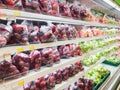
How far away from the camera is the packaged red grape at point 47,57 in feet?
6.64

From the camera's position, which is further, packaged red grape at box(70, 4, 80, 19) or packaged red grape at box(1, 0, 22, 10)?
packaged red grape at box(70, 4, 80, 19)

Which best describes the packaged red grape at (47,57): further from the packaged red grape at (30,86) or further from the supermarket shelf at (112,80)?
the supermarket shelf at (112,80)

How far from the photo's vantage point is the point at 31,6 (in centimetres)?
175

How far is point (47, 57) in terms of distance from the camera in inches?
82.4

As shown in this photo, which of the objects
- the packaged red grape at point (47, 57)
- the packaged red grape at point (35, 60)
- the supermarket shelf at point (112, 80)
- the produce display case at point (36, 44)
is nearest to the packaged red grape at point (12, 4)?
the produce display case at point (36, 44)

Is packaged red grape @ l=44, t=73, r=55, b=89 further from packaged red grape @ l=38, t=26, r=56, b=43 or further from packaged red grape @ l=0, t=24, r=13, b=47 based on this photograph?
packaged red grape @ l=0, t=24, r=13, b=47

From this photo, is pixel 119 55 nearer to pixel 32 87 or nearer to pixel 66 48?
pixel 66 48

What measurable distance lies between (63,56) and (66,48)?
133 millimetres

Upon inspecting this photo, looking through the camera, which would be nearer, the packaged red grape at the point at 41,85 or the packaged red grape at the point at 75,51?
the packaged red grape at the point at 41,85

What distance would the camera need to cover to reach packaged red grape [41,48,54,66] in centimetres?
203

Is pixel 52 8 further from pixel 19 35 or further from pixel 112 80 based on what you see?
pixel 112 80

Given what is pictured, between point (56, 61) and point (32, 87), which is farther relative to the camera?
point (56, 61)

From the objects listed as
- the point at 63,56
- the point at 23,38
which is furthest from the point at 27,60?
the point at 63,56

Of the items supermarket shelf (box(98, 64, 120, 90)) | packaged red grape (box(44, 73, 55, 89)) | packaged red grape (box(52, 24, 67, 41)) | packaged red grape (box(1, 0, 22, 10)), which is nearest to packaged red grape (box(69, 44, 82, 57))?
packaged red grape (box(52, 24, 67, 41))
